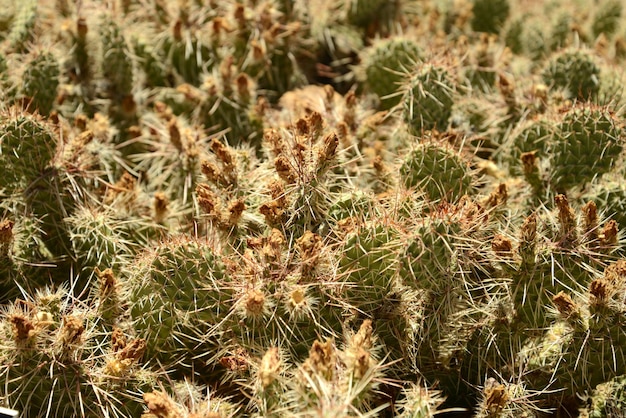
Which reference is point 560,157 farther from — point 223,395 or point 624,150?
point 223,395

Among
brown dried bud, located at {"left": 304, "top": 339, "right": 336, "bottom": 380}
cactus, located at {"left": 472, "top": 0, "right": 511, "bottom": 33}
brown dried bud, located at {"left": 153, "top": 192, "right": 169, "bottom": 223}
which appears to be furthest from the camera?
cactus, located at {"left": 472, "top": 0, "right": 511, "bottom": 33}

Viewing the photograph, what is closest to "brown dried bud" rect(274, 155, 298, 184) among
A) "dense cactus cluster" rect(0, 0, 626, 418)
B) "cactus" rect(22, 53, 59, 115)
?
"dense cactus cluster" rect(0, 0, 626, 418)

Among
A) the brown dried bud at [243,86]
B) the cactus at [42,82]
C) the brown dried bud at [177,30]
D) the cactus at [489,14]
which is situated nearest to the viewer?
the cactus at [42,82]

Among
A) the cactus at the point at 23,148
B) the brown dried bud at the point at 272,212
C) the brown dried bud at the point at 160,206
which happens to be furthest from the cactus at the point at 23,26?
the brown dried bud at the point at 272,212

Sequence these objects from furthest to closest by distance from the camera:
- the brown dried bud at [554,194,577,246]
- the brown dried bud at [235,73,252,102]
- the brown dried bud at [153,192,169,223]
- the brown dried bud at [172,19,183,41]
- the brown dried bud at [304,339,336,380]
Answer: the brown dried bud at [172,19,183,41] → the brown dried bud at [235,73,252,102] → the brown dried bud at [153,192,169,223] → the brown dried bud at [554,194,577,246] → the brown dried bud at [304,339,336,380]

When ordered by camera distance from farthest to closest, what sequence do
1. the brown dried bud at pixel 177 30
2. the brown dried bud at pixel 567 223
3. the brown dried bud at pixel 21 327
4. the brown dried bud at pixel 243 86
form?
the brown dried bud at pixel 177 30, the brown dried bud at pixel 243 86, the brown dried bud at pixel 567 223, the brown dried bud at pixel 21 327

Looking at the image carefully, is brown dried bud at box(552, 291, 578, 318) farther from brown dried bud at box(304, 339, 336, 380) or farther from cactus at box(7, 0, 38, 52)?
cactus at box(7, 0, 38, 52)

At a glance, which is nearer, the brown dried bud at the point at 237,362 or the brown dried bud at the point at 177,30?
the brown dried bud at the point at 237,362

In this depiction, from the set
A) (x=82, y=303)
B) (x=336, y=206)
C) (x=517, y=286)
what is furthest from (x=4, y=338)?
(x=517, y=286)

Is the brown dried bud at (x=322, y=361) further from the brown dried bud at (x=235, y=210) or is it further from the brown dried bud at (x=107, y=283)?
the brown dried bud at (x=107, y=283)
